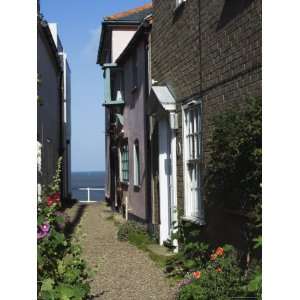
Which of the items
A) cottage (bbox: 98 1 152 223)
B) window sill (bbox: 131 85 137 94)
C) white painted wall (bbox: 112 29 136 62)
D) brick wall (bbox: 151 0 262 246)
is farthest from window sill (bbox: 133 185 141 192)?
white painted wall (bbox: 112 29 136 62)

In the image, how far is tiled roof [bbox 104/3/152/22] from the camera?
18438 millimetres

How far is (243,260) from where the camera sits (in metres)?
6.57

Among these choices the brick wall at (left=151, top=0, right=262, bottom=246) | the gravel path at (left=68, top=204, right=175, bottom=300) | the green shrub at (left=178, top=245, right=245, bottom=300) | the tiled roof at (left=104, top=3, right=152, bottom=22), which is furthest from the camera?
the tiled roof at (left=104, top=3, right=152, bottom=22)

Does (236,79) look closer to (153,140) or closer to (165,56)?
(165,56)

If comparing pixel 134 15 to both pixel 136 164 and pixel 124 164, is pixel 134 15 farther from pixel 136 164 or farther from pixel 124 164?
pixel 136 164

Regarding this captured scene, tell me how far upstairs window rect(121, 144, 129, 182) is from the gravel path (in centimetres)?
417

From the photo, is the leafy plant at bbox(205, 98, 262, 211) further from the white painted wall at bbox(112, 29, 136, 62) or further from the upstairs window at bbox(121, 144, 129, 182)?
the white painted wall at bbox(112, 29, 136, 62)

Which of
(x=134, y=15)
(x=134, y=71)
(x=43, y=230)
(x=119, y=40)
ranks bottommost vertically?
(x=43, y=230)

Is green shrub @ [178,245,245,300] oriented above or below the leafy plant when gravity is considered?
below

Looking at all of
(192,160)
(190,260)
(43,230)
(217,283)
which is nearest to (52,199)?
(43,230)

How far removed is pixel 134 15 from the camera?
19.1 meters

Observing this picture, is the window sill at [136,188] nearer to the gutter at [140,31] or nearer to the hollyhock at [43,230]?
the gutter at [140,31]

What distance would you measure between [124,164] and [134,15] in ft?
16.8
